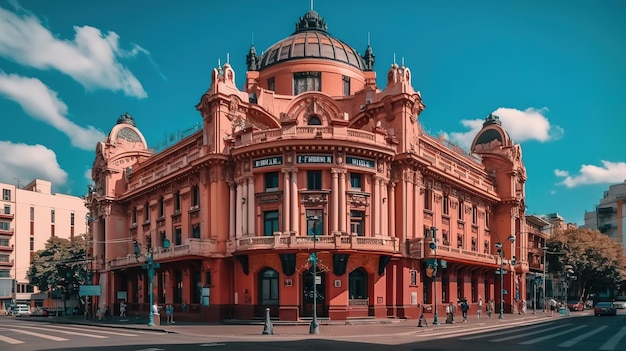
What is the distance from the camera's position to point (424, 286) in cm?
5153

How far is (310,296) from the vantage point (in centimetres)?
4381

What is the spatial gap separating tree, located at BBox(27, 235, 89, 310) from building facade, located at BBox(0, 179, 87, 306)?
12789 millimetres

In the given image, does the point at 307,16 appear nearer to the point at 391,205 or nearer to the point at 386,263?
the point at 391,205

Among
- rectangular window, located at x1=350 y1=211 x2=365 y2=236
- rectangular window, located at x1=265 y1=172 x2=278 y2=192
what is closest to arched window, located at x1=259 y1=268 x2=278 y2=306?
rectangular window, located at x1=265 y1=172 x2=278 y2=192

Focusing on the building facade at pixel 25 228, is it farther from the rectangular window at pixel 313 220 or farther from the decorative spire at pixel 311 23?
the rectangular window at pixel 313 220

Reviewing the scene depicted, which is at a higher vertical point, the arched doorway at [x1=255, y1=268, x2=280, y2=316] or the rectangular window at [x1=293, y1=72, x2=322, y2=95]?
the rectangular window at [x1=293, y1=72, x2=322, y2=95]

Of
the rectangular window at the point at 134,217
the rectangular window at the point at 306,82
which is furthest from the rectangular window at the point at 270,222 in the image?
the rectangular window at the point at 134,217

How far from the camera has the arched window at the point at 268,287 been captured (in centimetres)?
4509

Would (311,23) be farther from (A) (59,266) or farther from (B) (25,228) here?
(B) (25,228)

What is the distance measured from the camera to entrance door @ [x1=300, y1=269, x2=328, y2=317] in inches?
1710

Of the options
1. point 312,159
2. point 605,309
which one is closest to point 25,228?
point 312,159

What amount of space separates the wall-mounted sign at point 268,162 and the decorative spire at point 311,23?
24.9 meters

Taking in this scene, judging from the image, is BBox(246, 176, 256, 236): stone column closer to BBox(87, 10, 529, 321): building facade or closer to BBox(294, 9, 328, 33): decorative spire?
BBox(87, 10, 529, 321): building facade

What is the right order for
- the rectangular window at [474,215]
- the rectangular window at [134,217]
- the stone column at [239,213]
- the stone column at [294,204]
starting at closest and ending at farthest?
1. the stone column at [294,204]
2. the stone column at [239,213]
3. the rectangular window at [474,215]
4. the rectangular window at [134,217]
